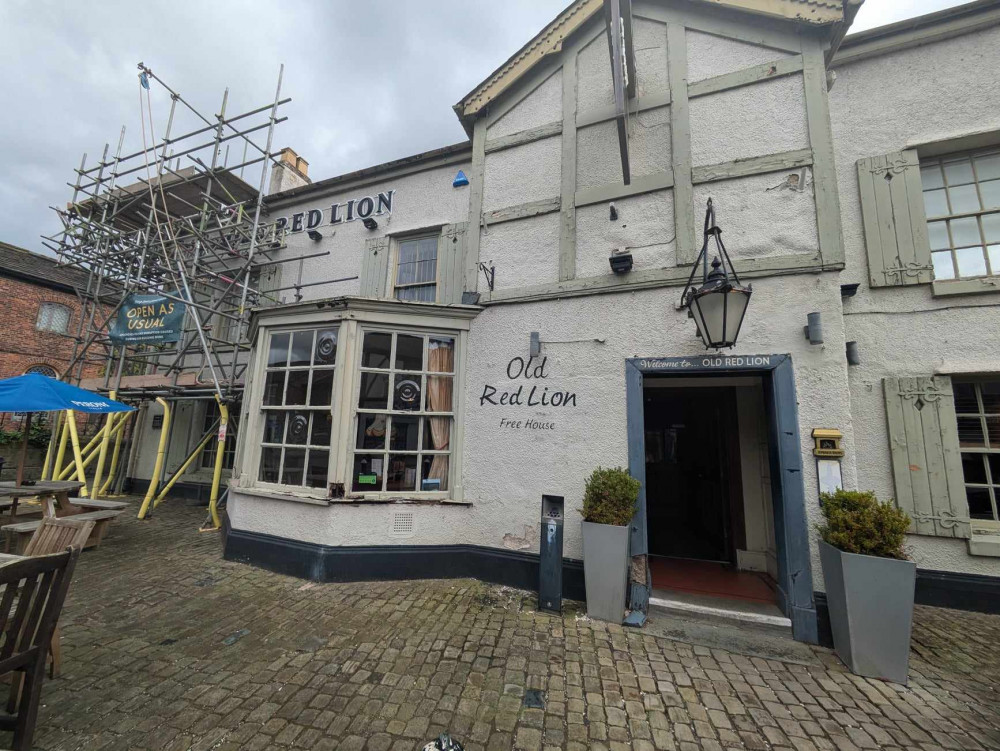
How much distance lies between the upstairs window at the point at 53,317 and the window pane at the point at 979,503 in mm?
26934

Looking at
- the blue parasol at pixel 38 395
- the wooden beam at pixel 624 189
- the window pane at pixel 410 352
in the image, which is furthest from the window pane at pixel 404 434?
the blue parasol at pixel 38 395

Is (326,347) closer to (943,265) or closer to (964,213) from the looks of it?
(943,265)

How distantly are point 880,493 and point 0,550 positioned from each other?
1130 cm

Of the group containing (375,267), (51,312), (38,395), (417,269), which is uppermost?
(51,312)

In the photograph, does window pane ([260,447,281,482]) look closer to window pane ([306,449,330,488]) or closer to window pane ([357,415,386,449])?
window pane ([306,449,330,488])

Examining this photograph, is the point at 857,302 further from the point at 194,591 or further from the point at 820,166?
the point at 194,591

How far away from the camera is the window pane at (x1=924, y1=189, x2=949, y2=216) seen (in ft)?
16.6

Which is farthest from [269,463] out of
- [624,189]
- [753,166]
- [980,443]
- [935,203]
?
[935,203]

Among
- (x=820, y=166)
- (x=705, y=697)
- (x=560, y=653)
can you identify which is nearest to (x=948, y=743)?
(x=705, y=697)

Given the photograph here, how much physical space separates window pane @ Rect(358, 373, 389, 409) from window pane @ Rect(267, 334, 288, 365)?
1.40 m

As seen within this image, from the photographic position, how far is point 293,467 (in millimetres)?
5332

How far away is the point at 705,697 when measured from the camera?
9.54ft

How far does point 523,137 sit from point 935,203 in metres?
5.44

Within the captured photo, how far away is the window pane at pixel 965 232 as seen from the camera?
4.86 m
